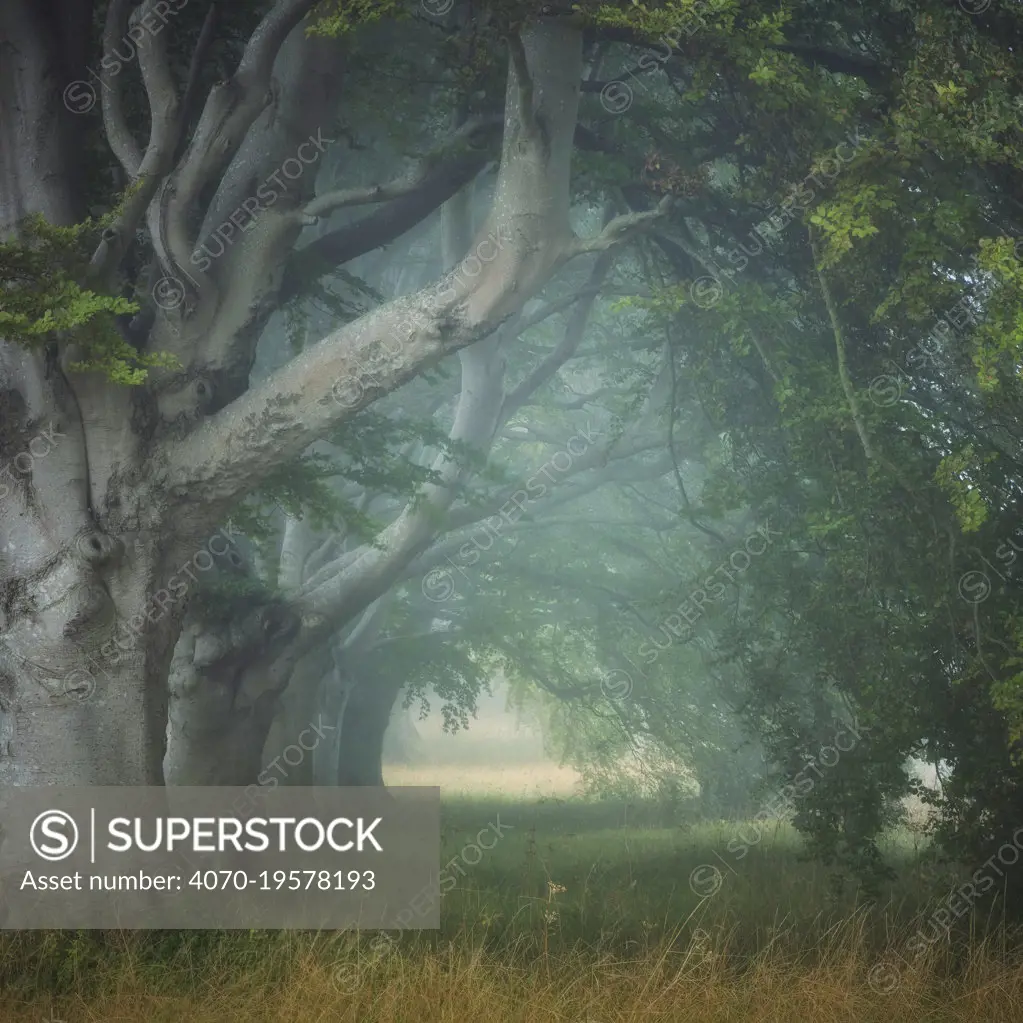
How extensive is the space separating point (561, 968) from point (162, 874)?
2.76m

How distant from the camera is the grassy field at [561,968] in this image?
646 centimetres

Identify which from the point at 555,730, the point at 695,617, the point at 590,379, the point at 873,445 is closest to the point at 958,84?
the point at 873,445

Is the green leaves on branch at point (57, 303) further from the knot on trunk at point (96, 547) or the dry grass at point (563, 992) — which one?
the dry grass at point (563, 992)

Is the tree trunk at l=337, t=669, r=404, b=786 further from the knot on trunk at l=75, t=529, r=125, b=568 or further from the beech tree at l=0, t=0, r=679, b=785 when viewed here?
the knot on trunk at l=75, t=529, r=125, b=568

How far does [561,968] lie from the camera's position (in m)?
7.21

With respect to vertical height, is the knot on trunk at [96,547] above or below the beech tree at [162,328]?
below

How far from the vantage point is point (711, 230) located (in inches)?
384

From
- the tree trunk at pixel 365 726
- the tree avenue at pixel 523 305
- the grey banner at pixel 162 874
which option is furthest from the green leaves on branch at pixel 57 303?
the tree trunk at pixel 365 726

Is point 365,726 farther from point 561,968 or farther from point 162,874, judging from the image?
point 561,968

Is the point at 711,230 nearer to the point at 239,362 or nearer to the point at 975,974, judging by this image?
the point at 239,362

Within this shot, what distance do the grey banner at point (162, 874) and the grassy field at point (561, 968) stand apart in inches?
7.8

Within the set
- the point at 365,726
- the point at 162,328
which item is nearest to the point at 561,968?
the point at 162,328

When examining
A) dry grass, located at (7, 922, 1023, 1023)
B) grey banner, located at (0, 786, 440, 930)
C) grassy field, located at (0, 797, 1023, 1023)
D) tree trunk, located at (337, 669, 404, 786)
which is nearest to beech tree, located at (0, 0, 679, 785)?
grey banner, located at (0, 786, 440, 930)

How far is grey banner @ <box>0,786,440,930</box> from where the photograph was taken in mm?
7445
